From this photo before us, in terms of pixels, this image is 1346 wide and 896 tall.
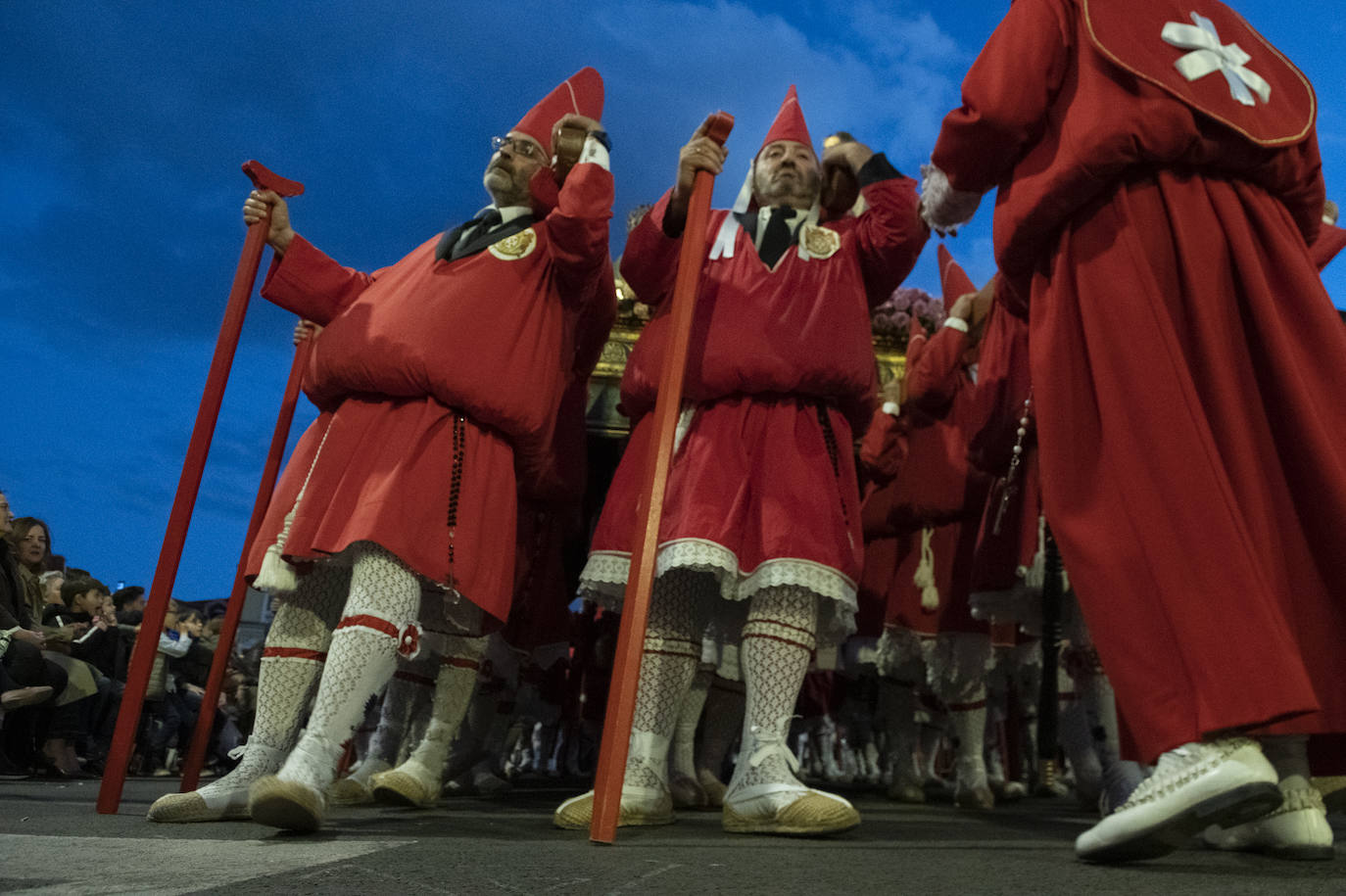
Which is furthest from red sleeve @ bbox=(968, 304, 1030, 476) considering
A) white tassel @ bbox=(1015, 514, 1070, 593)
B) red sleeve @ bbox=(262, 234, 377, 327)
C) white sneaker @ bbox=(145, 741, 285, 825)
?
white sneaker @ bbox=(145, 741, 285, 825)

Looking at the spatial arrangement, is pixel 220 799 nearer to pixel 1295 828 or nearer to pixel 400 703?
pixel 400 703

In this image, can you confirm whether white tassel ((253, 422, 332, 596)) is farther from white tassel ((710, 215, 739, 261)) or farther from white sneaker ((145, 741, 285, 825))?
white tassel ((710, 215, 739, 261))

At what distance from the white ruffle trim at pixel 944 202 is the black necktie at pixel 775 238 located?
54 centimetres

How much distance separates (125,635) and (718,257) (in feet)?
14.2

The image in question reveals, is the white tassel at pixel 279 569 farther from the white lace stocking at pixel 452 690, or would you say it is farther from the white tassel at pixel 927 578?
the white tassel at pixel 927 578

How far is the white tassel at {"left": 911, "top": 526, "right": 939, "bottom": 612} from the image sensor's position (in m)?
3.63

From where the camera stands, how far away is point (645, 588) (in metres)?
2.11

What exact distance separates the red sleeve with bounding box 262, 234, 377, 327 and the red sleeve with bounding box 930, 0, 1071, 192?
5.33ft

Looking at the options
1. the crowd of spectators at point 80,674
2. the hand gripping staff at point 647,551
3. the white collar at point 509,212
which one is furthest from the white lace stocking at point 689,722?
the crowd of spectators at point 80,674

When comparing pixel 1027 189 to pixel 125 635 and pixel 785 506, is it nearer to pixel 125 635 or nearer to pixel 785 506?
pixel 785 506

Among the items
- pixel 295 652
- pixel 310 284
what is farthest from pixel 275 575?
pixel 310 284

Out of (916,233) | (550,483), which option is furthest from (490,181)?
(916,233)

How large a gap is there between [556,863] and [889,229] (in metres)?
1.81

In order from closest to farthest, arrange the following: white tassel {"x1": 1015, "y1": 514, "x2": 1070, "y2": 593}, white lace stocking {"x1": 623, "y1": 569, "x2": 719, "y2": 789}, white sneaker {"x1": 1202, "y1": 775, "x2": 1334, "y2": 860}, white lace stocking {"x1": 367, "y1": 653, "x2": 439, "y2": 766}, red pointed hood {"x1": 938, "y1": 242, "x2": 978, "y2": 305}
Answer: white sneaker {"x1": 1202, "y1": 775, "x2": 1334, "y2": 860}, white lace stocking {"x1": 623, "y1": 569, "x2": 719, "y2": 789}, white tassel {"x1": 1015, "y1": 514, "x2": 1070, "y2": 593}, white lace stocking {"x1": 367, "y1": 653, "x2": 439, "y2": 766}, red pointed hood {"x1": 938, "y1": 242, "x2": 978, "y2": 305}
